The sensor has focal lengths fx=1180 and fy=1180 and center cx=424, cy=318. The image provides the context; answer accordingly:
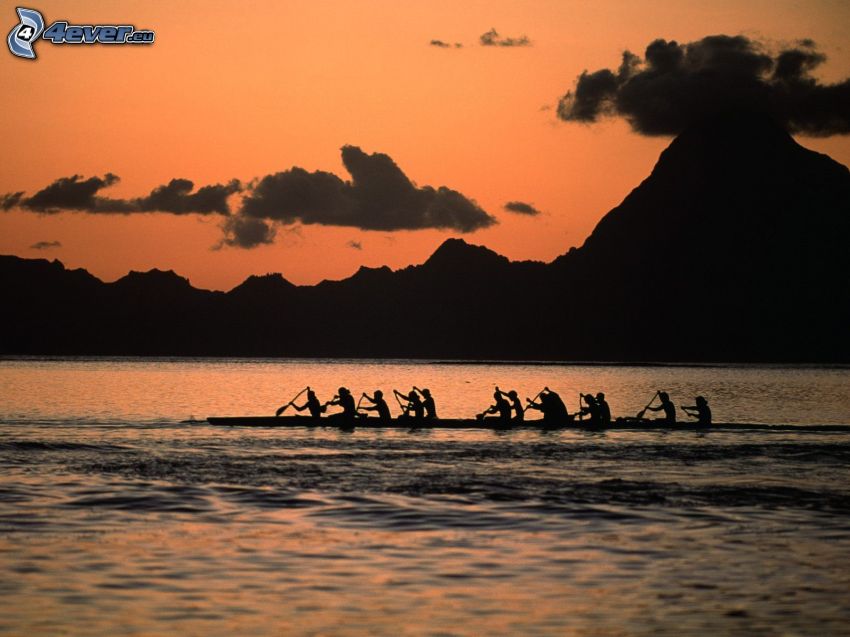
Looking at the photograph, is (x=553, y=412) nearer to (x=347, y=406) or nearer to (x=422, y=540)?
(x=347, y=406)

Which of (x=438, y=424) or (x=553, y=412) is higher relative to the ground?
(x=553, y=412)

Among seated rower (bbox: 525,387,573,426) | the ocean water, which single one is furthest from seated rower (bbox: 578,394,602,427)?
the ocean water

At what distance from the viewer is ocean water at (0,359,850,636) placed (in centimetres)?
1570

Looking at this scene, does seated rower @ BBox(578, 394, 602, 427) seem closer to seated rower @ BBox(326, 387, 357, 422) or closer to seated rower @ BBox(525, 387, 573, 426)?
seated rower @ BBox(525, 387, 573, 426)

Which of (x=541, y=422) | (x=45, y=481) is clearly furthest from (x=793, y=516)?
(x=541, y=422)

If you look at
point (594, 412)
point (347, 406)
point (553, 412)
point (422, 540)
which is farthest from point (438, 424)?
point (422, 540)

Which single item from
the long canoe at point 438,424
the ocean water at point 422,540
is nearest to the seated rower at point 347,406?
the long canoe at point 438,424

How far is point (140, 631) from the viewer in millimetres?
14711

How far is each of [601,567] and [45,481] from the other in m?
17.4

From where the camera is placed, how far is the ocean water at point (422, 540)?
51.5 feet

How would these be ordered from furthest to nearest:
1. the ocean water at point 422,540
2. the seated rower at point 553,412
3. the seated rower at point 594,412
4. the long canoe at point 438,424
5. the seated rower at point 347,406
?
the seated rower at point 594,412
the seated rower at point 553,412
the long canoe at point 438,424
the seated rower at point 347,406
the ocean water at point 422,540

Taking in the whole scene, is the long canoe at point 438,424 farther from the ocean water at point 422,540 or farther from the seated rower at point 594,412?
the ocean water at point 422,540

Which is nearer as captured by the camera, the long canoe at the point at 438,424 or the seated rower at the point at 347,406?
the seated rower at the point at 347,406

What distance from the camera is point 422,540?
71.1 ft
